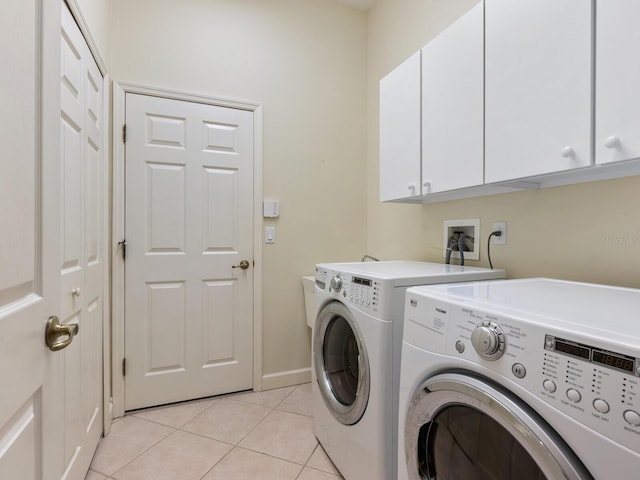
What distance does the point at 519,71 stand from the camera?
112cm

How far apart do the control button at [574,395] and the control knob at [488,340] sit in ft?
0.45

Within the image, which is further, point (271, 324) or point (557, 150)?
point (271, 324)

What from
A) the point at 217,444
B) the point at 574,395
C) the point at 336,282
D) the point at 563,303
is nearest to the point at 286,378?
the point at 217,444

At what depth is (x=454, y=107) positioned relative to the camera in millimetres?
1402

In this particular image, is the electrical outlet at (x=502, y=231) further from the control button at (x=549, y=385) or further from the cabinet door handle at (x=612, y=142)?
Result: the control button at (x=549, y=385)

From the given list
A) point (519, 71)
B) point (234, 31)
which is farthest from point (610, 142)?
point (234, 31)

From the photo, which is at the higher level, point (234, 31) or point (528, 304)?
point (234, 31)

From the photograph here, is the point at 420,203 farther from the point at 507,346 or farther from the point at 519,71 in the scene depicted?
the point at 507,346

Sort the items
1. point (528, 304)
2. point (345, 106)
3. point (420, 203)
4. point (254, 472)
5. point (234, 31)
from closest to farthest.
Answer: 1. point (528, 304)
2. point (254, 472)
3. point (420, 203)
4. point (234, 31)
5. point (345, 106)

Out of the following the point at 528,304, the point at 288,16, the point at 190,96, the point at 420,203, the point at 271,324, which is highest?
the point at 288,16

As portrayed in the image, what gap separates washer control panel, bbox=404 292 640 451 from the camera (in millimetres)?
525

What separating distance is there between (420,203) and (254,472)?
1.71m

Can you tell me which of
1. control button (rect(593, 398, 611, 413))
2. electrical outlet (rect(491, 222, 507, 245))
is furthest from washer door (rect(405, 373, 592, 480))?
electrical outlet (rect(491, 222, 507, 245))

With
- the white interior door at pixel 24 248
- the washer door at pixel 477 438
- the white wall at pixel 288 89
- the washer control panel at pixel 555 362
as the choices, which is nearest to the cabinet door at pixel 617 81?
the washer control panel at pixel 555 362
